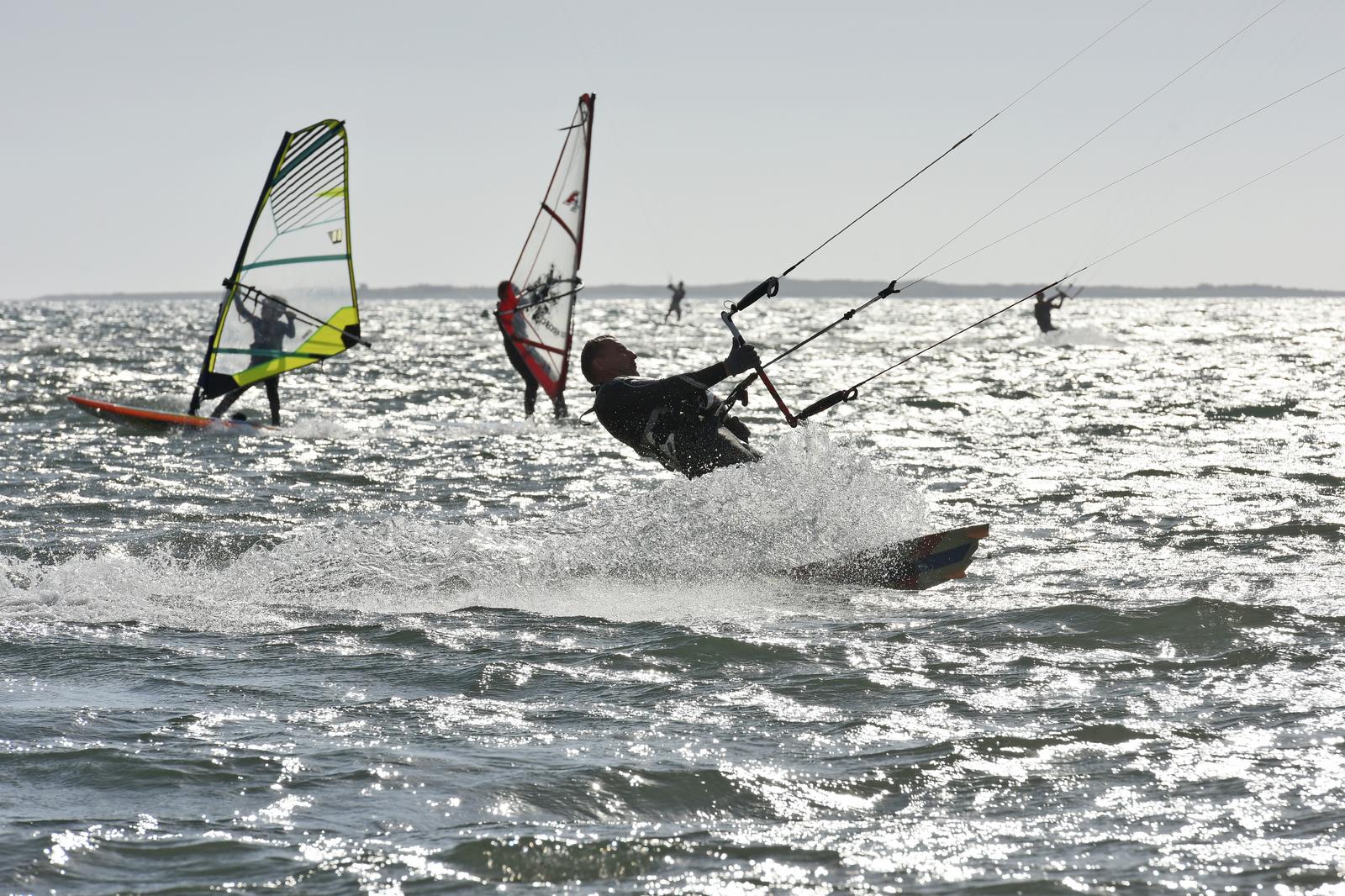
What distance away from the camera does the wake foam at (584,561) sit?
6578 mm

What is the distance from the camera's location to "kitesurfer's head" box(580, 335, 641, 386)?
25.1ft

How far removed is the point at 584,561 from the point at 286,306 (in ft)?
27.4

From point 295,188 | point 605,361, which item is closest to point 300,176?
point 295,188

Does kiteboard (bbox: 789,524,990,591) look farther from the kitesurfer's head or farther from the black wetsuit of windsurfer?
the black wetsuit of windsurfer

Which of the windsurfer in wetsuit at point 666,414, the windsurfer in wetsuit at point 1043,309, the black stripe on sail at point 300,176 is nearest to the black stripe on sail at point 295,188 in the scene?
the black stripe on sail at point 300,176

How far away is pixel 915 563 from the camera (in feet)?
23.1

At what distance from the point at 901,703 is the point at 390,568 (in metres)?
3.55

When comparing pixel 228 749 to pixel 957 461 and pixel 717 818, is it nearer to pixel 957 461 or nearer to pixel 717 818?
pixel 717 818

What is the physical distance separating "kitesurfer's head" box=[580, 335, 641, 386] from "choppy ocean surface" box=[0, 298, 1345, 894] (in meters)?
0.69

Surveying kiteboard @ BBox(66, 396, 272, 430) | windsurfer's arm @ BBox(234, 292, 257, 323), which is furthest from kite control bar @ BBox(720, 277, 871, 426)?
kiteboard @ BBox(66, 396, 272, 430)

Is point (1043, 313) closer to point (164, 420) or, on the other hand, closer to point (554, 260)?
point (554, 260)

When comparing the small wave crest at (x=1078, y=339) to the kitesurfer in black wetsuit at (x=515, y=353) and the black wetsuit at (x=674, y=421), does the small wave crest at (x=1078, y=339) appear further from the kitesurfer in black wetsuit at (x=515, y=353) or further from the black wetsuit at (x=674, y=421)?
the black wetsuit at (x=674, y=421)

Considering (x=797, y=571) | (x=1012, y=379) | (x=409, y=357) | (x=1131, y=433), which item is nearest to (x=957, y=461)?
(x=1131, y=433)

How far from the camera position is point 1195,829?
337cm
